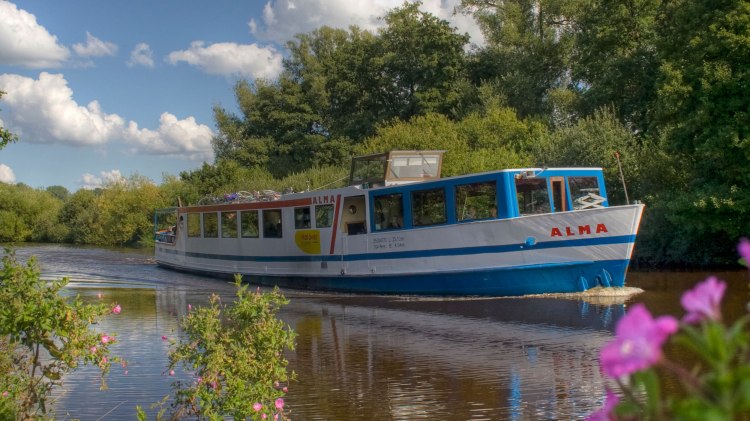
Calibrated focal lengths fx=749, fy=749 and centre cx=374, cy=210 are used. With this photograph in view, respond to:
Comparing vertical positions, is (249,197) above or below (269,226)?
above

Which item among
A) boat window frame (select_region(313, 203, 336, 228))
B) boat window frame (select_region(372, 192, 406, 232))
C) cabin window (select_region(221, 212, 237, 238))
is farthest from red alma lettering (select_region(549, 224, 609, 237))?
cabin window (select_region(221, 212, 237, 238))

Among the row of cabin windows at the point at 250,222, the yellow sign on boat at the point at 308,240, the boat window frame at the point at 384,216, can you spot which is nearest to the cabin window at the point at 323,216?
the row of cabin windows at the point at 250,222

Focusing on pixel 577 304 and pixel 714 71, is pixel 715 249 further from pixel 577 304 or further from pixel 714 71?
pixel 577 304

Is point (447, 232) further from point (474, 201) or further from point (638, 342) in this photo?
point (638, 342)

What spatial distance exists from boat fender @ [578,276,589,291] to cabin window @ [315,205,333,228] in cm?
695

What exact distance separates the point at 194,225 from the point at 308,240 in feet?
24.9

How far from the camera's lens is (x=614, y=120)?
31.0 m

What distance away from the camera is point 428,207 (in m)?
18.5

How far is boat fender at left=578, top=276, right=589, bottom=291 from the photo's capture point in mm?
17109

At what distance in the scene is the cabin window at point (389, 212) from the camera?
19031mm

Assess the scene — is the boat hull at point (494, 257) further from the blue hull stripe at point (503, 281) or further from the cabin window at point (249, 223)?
the cabin window at point (249, 223)

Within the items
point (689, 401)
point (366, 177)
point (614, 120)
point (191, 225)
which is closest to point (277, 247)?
point (366, 177)

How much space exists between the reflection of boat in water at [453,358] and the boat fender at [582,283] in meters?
0.70

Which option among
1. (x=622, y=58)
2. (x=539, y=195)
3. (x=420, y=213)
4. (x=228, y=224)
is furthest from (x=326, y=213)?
(x=622, y=58)
